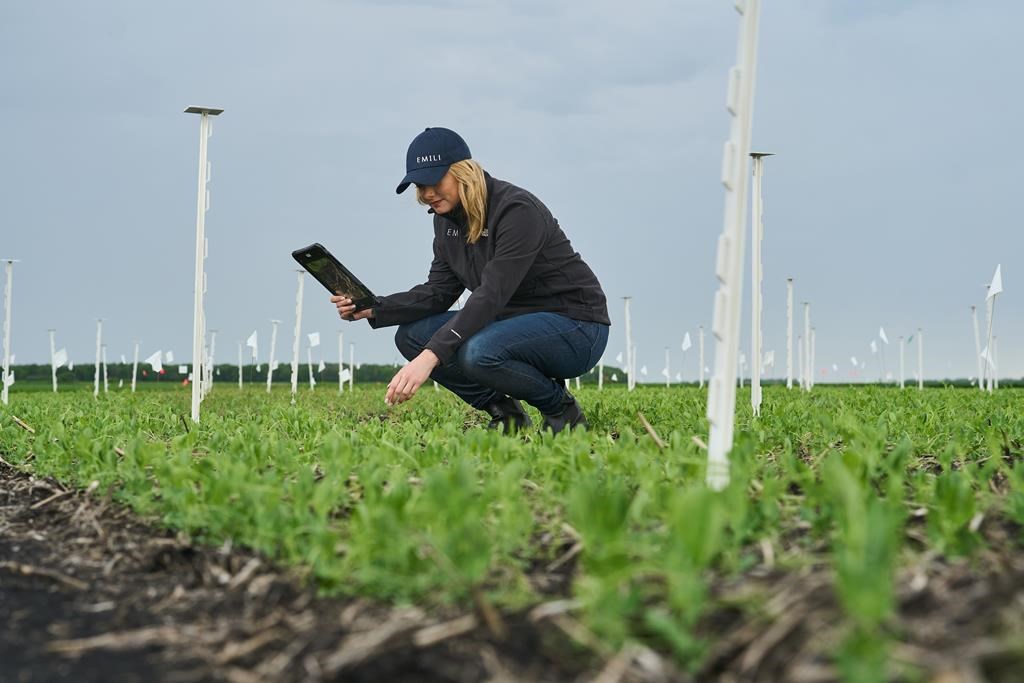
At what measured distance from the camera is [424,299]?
22.0 feet

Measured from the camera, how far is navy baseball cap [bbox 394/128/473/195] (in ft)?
18.3

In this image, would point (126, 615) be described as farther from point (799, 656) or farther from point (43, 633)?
point (799, 656)

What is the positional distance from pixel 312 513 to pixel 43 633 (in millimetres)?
930

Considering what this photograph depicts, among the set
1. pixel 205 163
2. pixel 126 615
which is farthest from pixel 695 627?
pixel 205 163

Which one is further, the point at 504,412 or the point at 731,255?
the point at 504,412

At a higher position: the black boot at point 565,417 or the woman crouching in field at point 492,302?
the woman crouching in field at point 492,302

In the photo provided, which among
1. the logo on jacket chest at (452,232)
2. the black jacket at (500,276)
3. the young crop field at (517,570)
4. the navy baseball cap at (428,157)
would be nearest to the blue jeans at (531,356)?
the black jacket at (500,276)

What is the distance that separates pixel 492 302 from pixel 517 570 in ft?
10.3

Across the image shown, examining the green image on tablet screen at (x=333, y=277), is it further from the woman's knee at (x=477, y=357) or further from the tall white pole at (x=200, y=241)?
the tall white pole at (x=200, y=241)

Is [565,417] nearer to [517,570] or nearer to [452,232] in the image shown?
[452,232]

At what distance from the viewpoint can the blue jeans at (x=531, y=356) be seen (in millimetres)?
5934

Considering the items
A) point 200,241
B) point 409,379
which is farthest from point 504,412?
point 200,241

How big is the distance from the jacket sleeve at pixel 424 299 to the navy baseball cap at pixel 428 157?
44.5 inches

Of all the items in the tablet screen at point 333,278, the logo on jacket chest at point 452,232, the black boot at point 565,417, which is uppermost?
the logo on jacket chest at point 452,232
